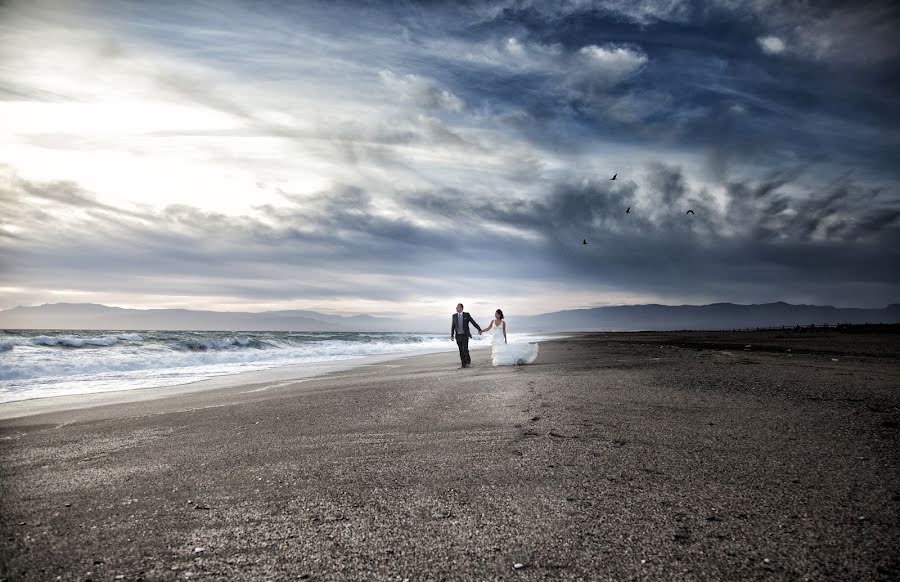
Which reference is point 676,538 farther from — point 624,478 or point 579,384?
point 579,384

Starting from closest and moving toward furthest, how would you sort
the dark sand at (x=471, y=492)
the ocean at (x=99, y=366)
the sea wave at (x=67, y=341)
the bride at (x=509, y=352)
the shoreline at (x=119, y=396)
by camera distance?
the dark sand at (x=471, y=492) < the shoreline at (x=119, y=396) < the ocean at (x=99, y=366) < the bride at (x=509, y=352) < the sea wave at (x=67, y=341)

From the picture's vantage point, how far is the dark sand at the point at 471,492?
111 inches

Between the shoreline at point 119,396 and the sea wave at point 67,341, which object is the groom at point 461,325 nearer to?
the shoreline at point 119,396

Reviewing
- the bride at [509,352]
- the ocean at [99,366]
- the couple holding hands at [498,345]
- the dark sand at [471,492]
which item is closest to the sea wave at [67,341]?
the ocean at [99,366]

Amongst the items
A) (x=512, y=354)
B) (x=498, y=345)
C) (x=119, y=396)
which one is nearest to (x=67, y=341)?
(x=119, y=396)

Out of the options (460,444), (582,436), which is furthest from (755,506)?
(460,444)

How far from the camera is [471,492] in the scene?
3916 mm

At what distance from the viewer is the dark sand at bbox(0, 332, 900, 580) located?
283cm

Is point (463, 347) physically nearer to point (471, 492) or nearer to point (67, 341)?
point (471, 492)

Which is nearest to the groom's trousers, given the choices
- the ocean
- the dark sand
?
the dark sand

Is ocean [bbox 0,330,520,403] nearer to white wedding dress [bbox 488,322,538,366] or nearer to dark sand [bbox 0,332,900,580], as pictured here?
dark sand [bbox 0,332,900,580]

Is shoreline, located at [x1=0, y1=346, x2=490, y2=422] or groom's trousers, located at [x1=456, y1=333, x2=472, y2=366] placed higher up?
groom's trousers, located at [x1=456, y1=333, x2=472, y2=366]

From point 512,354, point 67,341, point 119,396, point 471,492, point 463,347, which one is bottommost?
point 119,396

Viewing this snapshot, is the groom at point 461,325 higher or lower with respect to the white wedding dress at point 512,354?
higher
